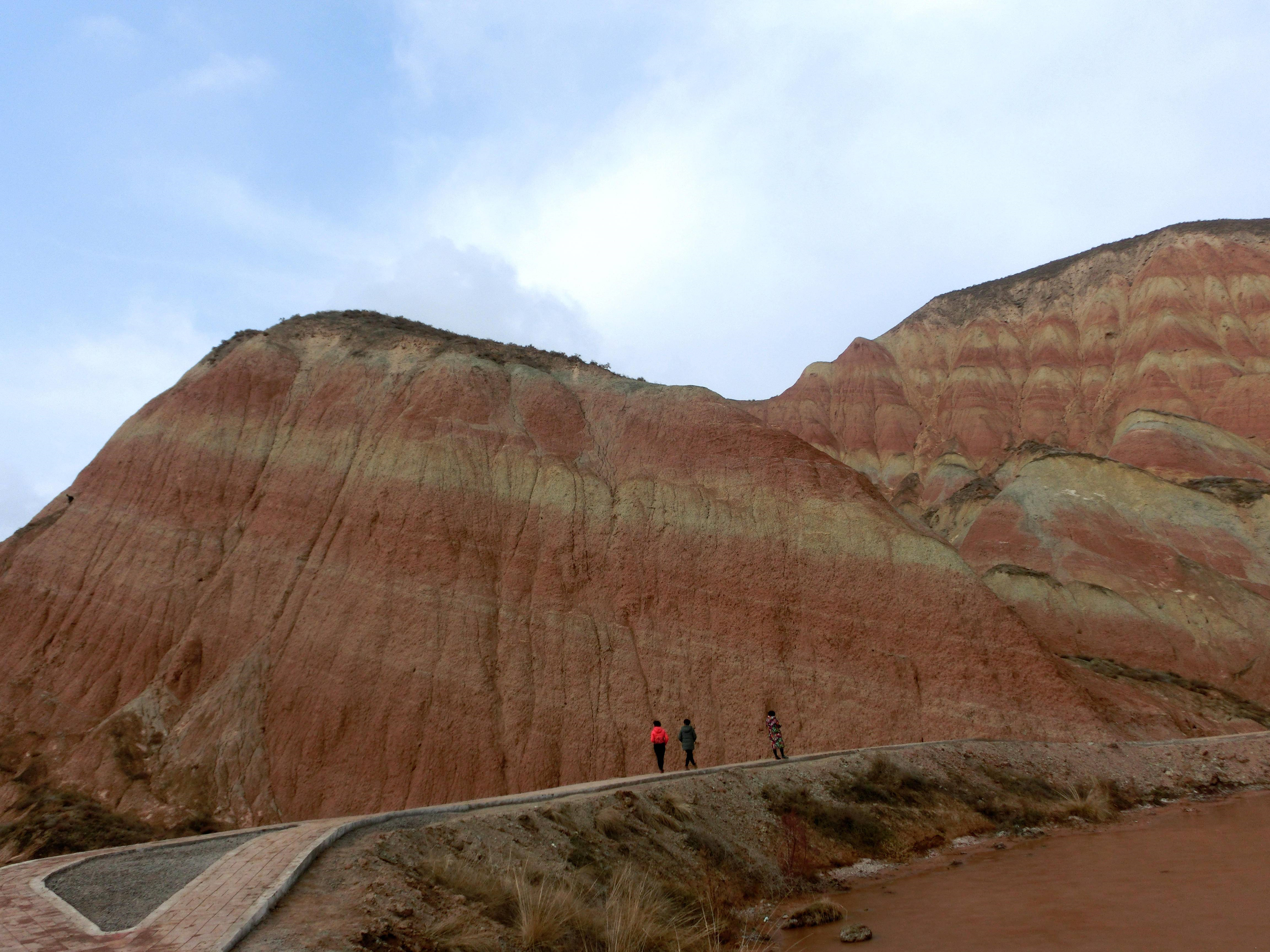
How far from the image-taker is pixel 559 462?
30.5 m

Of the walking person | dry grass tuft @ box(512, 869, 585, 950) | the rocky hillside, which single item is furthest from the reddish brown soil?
the rocky hillside

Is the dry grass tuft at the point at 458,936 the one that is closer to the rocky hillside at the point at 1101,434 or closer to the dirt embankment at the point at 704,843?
the dirt embankment at the point at 704,843

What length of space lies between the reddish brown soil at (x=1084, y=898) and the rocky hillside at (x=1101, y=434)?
2100cm

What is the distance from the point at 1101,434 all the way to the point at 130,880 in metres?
69.3

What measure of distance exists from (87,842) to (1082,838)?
21523 mm

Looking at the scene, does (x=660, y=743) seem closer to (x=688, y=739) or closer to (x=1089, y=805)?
(x=688, y=739)

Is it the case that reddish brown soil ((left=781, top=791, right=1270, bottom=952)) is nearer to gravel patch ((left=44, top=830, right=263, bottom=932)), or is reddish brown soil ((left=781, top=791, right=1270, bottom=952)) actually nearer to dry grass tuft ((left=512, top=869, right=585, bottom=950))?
dry grass tuft ((left=512, top=869, right=585, bottom=950))

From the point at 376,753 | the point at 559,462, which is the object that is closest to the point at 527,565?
the point at 559,462

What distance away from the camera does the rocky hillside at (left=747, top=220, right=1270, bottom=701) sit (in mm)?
37688

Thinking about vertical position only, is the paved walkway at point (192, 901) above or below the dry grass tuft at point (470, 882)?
above

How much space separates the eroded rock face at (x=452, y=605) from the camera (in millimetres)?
23969

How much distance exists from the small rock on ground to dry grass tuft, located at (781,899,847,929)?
32.9 inches

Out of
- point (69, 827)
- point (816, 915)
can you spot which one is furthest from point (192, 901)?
point (69, 827)

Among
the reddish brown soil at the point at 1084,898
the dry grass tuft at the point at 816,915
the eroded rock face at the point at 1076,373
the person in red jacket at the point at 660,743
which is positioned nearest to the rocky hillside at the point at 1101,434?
the eroded rock face at the point at 1076,373
